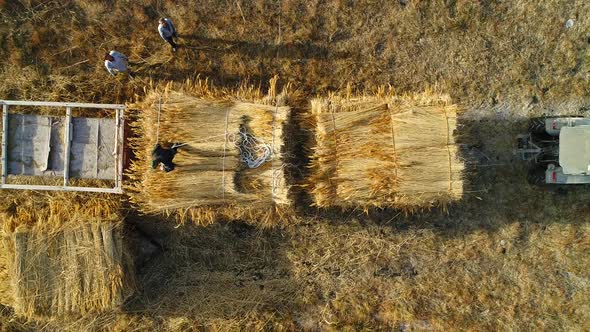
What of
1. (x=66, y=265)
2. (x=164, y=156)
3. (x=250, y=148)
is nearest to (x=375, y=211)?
(x=250, y=148)

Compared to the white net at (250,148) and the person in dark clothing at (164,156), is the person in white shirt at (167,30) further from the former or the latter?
the white net at (250,148)

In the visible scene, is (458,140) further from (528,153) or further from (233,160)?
(233,160)

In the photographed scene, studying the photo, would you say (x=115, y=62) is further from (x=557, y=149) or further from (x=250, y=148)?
(x=557, y=149)

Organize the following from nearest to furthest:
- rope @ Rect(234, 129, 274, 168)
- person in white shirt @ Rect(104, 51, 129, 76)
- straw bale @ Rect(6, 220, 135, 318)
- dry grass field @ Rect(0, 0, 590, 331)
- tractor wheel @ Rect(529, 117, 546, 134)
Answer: rope @ Rect(234, 129, 274, 168) < straw bale @ Rect(6, 220, 135, 318) < person in white shirt @ Rect(104, 51, 129, 76) < tractor wheel @ Rect(529, 117, 546, 134) < dry grass field @ Rect(0, 0, 590, 331)

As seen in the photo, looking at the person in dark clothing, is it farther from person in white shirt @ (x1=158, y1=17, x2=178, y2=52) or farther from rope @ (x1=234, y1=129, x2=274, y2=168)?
person in white shirt @ (x1=158, y1=17, x2=178, y2=52)

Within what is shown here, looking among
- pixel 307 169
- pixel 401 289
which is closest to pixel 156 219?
pixel 307 169

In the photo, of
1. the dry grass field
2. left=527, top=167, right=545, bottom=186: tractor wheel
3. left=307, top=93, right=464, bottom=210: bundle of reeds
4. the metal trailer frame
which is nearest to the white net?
left=307, top=93, right=464, bottom=210: bundle of reeds
